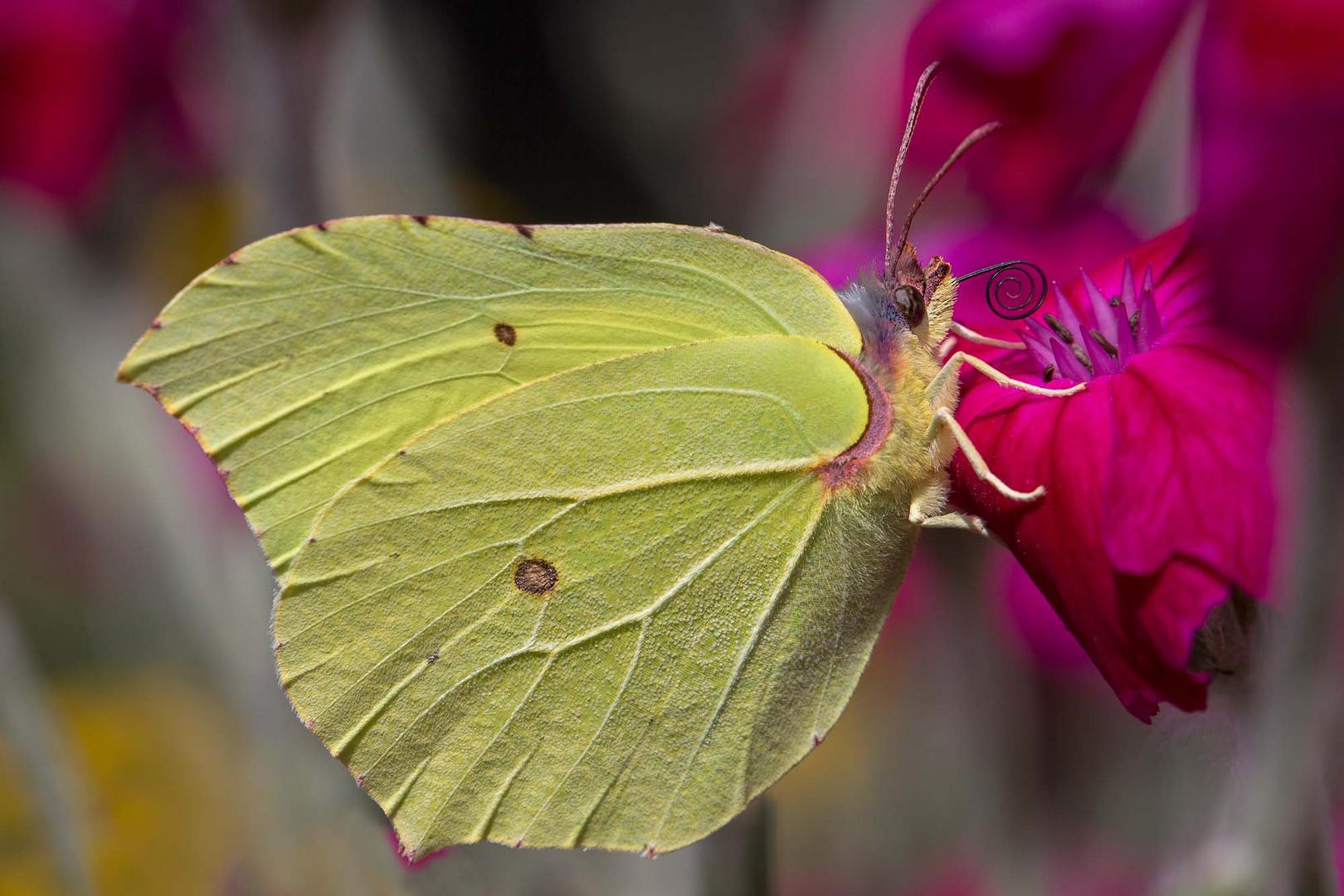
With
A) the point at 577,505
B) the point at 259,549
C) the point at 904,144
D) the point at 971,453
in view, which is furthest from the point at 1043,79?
the point at 259,549

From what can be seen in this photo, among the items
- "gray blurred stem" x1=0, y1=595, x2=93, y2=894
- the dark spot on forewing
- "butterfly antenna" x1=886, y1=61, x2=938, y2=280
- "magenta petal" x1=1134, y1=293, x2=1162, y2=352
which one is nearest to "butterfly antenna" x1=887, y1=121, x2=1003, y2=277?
"butterfly antenna" x1=886, y1=61, x2=938, y2=280

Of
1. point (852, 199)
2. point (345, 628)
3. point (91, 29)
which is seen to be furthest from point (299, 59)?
point (852, 199)

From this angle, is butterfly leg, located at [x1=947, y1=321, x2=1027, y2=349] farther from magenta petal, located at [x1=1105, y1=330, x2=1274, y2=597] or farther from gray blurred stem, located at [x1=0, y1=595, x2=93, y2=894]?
gray blurred stem, located at [x1=0, y1=595, x2=93, y2=894]

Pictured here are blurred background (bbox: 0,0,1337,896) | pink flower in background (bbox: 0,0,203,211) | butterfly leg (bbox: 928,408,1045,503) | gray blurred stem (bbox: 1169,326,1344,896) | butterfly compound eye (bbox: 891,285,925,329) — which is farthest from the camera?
pink flower in background (bbox: 0,0,203,211)

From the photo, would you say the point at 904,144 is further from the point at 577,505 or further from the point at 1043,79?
the point at 577,505

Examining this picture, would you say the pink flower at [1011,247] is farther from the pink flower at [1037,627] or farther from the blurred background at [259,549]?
the pink flower at [1037,627]
